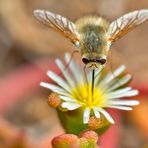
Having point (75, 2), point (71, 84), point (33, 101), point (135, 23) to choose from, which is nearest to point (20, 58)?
point (33, 101)

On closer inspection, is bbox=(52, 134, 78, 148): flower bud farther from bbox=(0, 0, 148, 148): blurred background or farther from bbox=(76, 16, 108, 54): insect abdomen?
bbox=(0, 0, 148, 148): blurred background

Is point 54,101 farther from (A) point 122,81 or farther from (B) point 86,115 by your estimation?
(A) point 122,81

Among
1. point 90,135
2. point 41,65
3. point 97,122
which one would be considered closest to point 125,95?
point 97,122

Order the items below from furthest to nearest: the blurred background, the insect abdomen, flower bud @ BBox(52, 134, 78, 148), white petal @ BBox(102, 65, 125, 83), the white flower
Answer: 1. the blurred background
2. white petal @ BBox(102, 65, 125, 83)
3. the white flower
4. the insect abdomen
5. flower bud @ BBox(52, 134, 78, 148)

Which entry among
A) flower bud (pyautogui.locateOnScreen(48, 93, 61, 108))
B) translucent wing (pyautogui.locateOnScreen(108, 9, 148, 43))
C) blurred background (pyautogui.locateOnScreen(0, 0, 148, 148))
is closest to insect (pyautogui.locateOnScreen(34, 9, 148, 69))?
translucent wing (pyautogui.locateOnScreen(108, 9, 148, 43))

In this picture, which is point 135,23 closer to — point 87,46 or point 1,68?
point 87,46
